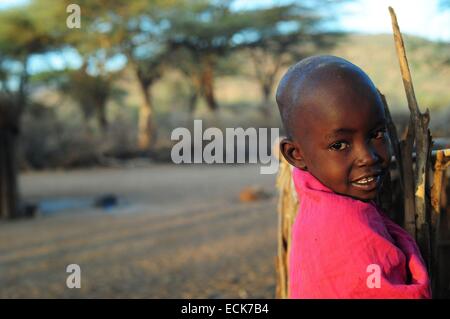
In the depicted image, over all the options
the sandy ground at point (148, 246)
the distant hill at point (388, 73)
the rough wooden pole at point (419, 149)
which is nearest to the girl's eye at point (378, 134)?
the rough wooden pole at point (419, 149)

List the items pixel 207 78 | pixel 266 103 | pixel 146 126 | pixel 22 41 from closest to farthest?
pixel 22 41 < pixel 146 126 < pixel 207 78 < pixel 266 103

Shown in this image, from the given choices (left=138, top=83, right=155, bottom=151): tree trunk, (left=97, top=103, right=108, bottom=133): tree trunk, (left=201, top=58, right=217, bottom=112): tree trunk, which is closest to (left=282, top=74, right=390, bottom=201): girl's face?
(left=138, top=83, right=155, bottom=151): tree trunk

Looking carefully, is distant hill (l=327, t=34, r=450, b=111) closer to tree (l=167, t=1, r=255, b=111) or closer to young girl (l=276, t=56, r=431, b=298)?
tree (l=167, t=1, r=255, b=111)

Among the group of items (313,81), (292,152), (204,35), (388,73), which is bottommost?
(292,152)

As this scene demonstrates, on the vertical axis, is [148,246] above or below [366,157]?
below

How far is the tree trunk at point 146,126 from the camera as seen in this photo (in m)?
18.1

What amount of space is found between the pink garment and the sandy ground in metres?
2.19

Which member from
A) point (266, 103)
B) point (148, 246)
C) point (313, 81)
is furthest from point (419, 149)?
point (266, 103)

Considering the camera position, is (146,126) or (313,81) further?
(146,126)

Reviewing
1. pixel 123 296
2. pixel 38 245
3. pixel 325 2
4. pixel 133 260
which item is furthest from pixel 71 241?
pixel 325 2

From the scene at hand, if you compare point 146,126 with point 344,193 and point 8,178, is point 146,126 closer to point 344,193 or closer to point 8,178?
point 8,178

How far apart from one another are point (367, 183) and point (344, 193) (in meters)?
0.06

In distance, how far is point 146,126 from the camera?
1895cm
